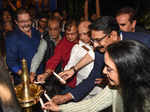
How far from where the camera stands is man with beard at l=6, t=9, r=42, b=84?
79.3 inches

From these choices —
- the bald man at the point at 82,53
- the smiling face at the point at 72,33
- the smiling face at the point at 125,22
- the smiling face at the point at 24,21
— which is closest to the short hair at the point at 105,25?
the bald man at the point at 82,53

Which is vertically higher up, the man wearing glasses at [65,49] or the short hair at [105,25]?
the short hair at [105,25]

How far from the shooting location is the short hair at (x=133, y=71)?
0.95m

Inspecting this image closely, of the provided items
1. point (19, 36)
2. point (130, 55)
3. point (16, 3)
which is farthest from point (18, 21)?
point (16, 3)

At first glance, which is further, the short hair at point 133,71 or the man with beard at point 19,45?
the man with beard at point 19,45

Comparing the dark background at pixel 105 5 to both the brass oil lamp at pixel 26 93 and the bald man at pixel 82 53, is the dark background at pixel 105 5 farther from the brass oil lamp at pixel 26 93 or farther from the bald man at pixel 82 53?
the brass oil lamp at pixel 26 93

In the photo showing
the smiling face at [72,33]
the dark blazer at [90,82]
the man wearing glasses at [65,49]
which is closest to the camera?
the dark blazer at [90,82]

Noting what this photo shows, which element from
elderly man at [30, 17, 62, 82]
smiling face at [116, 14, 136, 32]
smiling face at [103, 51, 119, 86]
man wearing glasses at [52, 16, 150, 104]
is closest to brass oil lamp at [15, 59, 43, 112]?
smiling face at [103, 51, 119, 86]

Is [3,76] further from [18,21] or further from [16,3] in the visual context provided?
[16,3]

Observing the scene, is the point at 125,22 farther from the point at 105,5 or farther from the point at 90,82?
the point at 105,5

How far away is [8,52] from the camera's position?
203cm

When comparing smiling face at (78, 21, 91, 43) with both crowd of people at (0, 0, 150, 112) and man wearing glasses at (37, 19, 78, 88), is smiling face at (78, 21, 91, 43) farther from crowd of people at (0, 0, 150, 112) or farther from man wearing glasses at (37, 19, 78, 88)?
man wearing glasses at (37, 19, 78, 88)

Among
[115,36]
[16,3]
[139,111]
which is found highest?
[16,3]

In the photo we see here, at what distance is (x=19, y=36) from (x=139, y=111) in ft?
5.25
